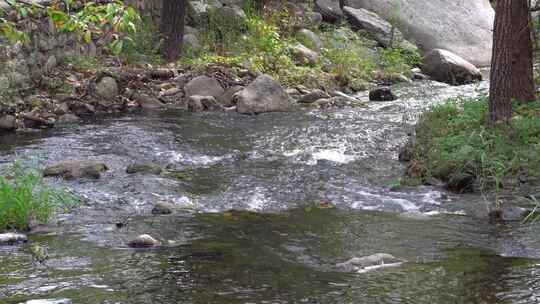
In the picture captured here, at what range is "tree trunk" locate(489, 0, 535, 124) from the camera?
855 cm

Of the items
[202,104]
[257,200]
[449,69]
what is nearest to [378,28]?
[449,69]

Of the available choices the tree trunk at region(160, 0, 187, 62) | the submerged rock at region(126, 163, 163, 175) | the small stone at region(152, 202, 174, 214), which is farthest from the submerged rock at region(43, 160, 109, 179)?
the tree trunk at region(160, 0, 187, 62)

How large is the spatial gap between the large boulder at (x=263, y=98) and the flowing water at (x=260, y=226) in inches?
35.2

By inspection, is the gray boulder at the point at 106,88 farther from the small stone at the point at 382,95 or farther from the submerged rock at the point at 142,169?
the small stone at the point at 382,95

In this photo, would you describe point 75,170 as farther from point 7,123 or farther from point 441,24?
point 441,24

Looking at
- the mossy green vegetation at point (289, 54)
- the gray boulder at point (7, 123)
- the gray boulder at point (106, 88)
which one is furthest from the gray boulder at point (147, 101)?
the gray boulder at point (7, 123)

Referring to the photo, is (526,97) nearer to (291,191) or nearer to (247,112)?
(291,191)

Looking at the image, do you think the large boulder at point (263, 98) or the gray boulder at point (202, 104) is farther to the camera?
the gray boulder at point (202, 104)

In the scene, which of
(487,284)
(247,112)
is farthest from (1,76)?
(487,284)

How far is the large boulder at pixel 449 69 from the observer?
1570cm

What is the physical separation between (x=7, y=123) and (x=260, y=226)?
16.7 ft

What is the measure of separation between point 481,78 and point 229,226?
10.7m

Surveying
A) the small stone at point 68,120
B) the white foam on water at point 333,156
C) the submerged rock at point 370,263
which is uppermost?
the submerged rock at point 370,263

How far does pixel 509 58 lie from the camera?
338 inches
